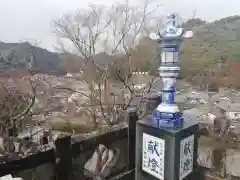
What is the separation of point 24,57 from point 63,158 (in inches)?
182

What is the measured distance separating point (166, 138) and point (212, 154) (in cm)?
386

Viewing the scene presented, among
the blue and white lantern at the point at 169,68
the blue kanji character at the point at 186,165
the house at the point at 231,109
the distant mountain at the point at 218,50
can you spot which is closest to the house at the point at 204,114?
the house at the point at 231,109

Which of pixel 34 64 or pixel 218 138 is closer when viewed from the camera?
pixel 218 138

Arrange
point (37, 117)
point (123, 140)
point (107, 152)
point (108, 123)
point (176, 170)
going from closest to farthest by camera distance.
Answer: point (176, 170), point (107, 152), point (123, 140), point (108, 123), point (37, 117)

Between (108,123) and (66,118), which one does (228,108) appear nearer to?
(108,123)

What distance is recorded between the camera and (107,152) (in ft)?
9.62

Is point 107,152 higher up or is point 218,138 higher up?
point 107,152

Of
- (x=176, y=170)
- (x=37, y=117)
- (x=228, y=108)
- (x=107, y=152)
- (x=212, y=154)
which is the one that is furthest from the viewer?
(x=37, y=117)

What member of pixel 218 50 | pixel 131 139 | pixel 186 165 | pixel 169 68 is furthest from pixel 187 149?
pixel 218 50

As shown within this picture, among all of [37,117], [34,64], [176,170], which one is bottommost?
[37,117]

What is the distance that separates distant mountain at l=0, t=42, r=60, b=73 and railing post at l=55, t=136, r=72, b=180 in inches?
168

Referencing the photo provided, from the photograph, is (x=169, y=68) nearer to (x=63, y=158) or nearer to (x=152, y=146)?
(x=152, y=146)

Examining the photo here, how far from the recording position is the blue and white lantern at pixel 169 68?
199 cm

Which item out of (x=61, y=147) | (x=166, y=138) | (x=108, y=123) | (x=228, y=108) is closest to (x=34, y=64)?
(x=108, y=123)
